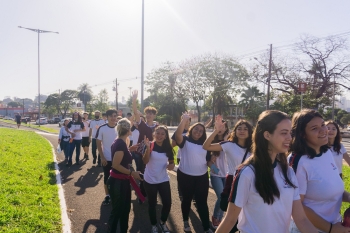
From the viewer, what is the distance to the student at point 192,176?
16.0ft

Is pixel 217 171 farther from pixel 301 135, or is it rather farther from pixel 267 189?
pixel 267 189

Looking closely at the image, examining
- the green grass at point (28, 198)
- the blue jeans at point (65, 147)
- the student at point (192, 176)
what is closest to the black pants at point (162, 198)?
the student at point (192, 176)

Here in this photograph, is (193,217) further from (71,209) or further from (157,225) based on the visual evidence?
(71,209)

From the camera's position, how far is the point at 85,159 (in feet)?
39.6

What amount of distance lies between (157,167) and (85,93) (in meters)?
75.6

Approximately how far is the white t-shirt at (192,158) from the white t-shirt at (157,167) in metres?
0.28

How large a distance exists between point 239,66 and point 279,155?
41.3m

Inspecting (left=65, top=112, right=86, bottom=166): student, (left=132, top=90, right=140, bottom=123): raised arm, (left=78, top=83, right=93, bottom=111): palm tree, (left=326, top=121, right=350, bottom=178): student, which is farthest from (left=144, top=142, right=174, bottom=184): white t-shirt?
(left=78, top=83, right=93, bottom=111): palm tree

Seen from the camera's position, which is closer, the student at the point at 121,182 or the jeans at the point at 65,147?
the student at the point at 121,182

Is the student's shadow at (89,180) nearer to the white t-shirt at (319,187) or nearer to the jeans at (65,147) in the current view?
the jeans at (65,147)

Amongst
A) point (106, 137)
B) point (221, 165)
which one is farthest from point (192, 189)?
point (106, 137)

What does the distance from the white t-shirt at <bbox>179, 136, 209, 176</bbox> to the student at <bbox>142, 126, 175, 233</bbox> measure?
0.80ft

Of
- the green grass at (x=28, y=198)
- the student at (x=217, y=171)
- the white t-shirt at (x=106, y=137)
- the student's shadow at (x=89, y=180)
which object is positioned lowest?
the student's shadow at (x=89, y=180)

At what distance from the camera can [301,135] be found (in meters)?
2.76
